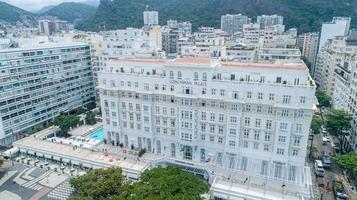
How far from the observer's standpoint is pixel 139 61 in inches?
2239

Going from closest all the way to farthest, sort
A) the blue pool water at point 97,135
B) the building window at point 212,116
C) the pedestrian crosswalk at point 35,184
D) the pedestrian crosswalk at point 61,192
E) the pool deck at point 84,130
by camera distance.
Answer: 1. the pedestrian crosswalk at point 61,192
2. the building window at point 212,116
3. the pedestrian crosswalk at point 35,184
4. the blue pool water at point 97,135
5. the pool deck at point 84,130

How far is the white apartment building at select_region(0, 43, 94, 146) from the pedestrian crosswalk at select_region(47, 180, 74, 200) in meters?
28.4

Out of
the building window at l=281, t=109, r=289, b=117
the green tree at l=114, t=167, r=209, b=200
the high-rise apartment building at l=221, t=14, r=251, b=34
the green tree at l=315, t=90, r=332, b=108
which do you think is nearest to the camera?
the green tree at l=114, t=167, r=209, b=200

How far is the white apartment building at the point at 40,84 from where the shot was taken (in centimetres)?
6638

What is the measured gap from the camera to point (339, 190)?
47125mm

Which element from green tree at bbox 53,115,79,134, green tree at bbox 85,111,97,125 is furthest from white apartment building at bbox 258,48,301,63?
green tree at bbox 53,115,79,134

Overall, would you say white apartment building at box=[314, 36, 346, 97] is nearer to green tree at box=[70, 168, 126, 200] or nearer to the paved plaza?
green tree at box=[70, 168, 126, 200]

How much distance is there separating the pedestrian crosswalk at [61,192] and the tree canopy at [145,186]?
7.98 m

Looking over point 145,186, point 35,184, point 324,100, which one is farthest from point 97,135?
point 324,100

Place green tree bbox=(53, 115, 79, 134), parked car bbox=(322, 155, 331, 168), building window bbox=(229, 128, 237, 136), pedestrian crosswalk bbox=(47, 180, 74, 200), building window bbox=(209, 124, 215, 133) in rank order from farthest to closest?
green tree bbox=(53, 115, 79, 134) → parked car bbox=(322, 155, 331, 168) → building window bbox=(209, 124, 215, 133) → building window bbox=(229, 128, 237, 136) → pedestrian crosswalk bbox=(47, 180, 74, 200)

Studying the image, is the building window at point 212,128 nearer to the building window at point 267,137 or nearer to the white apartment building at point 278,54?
the building window at point 267,137

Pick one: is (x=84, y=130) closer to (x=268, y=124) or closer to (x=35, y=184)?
(x=35, y=184)

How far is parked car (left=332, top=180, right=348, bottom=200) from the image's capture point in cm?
4509

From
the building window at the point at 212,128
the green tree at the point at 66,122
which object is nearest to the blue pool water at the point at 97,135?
the green tree at the point at 66,122
